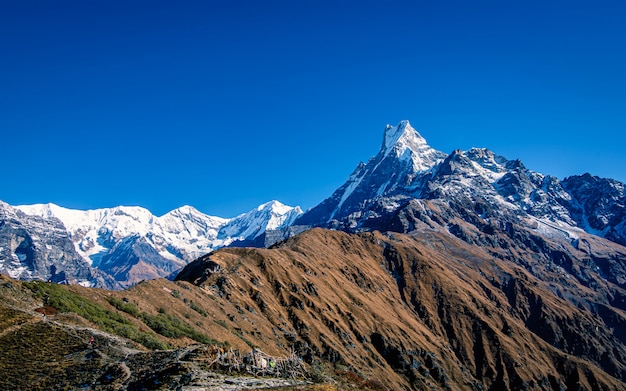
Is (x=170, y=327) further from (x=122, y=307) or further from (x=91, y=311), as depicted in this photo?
(x=91, y=311)

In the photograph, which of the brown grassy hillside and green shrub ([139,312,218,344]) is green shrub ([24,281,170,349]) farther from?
green shrub ([139,312,218,344])

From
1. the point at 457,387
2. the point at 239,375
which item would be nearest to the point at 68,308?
the point at 239,375

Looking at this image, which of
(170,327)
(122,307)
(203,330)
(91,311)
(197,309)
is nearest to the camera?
(91,311)

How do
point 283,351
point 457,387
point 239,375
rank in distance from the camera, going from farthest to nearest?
1. point 457,387
2. point 283,351
3. point 239,375

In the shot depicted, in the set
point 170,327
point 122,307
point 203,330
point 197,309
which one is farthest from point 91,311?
point 197,309

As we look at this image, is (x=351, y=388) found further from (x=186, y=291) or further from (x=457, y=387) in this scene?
(x=457, y=387)

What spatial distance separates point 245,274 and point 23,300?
4086 inches

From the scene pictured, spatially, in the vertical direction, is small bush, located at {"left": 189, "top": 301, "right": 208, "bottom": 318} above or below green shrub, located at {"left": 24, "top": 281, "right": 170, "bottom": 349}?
above

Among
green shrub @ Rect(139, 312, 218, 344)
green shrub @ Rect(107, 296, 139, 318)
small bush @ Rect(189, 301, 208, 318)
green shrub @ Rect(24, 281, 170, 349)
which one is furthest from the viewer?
small bush @ Rect(189, 301, 208, 318)

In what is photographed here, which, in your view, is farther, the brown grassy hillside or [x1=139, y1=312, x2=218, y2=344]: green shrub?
[x1=139, y1=312, x2=218, y2=344]: green shrub

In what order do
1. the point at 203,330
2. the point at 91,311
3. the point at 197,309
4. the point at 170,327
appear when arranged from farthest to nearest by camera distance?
the point at 197,309, the point at 203,330, the point at 170,327, the point at 91,311

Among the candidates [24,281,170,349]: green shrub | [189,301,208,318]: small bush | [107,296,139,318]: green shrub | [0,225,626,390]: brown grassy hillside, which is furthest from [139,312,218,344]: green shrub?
[189,301,208,318]: small bush

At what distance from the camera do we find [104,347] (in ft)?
109

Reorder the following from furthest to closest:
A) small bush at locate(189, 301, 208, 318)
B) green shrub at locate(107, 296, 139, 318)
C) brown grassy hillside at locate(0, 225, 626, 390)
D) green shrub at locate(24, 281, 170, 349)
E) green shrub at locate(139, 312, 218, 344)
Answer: small bush at locate(189, 301, 208, 318), green shrub at locate(107, 296, 139, 318), green shrub at locate(139, 312, 218, 344), green shrub at locate(24, 281, 170, 349), brown grassy hillside at locate(0, 225, 626, 390)
